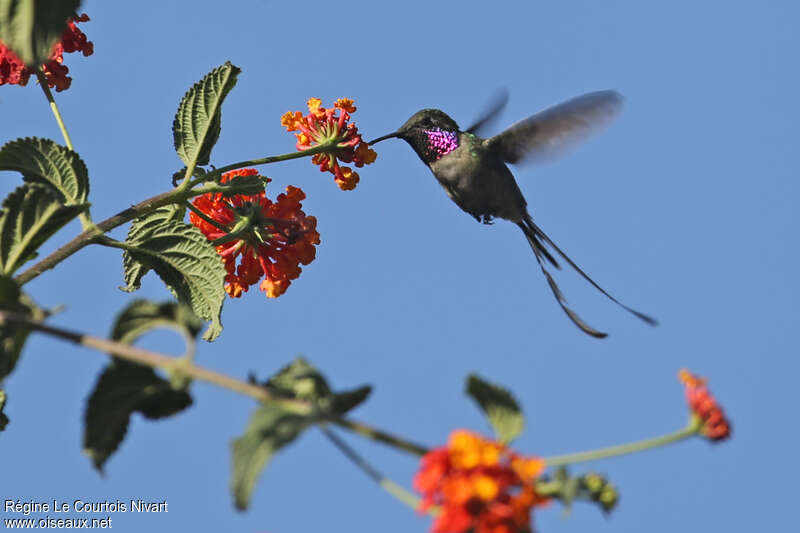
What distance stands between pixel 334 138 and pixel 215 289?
0.81 metres

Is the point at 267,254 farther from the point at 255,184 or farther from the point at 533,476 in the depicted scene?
the point at 533,476

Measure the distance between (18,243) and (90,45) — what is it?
1147mm

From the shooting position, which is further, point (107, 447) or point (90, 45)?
point (90, 45)

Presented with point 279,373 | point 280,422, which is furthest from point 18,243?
point 280,422

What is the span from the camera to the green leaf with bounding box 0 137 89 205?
2441 mm

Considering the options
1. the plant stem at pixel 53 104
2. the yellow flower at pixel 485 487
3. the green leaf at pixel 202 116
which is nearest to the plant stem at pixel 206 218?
the green leaf at pixel 202 116

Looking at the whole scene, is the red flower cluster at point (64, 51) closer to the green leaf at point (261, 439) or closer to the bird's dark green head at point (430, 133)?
the bird's dark green head at point (430, 133)

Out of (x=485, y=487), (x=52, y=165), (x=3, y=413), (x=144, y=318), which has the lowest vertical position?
(x=485, y=487)

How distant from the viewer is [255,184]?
281cm

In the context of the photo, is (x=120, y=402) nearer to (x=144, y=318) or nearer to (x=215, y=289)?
(x=144, y=318)

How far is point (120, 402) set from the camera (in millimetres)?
1696

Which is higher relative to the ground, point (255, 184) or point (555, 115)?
point (555, 115)

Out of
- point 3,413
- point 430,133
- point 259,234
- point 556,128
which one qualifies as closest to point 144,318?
point 3,413

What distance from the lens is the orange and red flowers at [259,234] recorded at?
306cm
